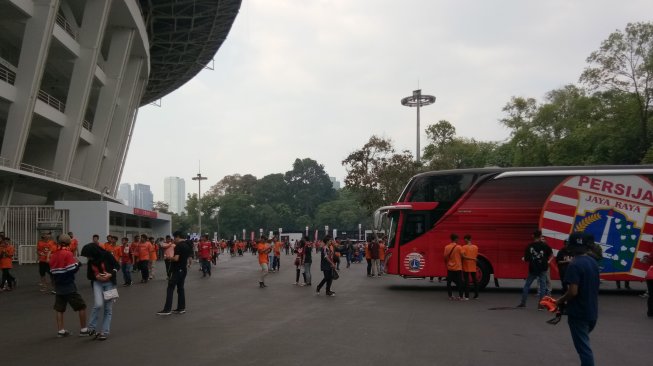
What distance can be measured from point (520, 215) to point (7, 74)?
24033mm

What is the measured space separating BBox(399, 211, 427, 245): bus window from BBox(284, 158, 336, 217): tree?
9860 cm

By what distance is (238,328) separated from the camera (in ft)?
31.7

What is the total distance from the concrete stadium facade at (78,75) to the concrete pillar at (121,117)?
0.07 meters

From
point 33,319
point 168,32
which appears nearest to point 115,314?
point 33,319

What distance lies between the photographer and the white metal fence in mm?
26953

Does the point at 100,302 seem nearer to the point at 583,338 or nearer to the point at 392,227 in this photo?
the point at 583,338

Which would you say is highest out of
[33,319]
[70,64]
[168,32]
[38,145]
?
[168,32]

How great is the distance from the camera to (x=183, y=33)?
44781 mm

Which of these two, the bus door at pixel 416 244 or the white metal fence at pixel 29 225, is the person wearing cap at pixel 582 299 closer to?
the bus door at pixel 416 244

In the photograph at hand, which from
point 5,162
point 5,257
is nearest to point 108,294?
point 5,257

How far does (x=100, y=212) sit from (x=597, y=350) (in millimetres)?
24737

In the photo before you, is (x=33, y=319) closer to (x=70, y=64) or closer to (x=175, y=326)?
(x=175, y=326)

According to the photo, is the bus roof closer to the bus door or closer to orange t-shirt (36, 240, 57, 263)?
the bus door

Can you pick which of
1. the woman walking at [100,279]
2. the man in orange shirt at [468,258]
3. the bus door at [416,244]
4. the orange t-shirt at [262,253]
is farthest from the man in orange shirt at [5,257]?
the man in orange shirt at [468,258]
